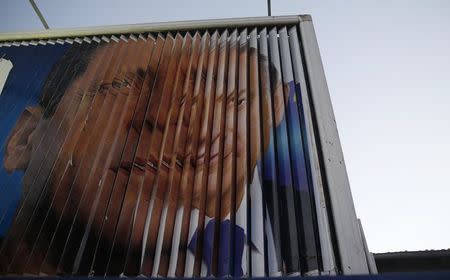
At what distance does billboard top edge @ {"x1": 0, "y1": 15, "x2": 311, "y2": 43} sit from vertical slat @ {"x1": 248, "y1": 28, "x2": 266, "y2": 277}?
475 mm

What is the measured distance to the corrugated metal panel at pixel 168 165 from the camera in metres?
1.26

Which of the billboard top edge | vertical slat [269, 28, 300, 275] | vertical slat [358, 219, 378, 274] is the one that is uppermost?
the billboard top edge

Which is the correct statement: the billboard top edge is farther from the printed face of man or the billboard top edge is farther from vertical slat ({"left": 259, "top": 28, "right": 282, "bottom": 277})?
vertical slat ({"left": 259, "top": 28, "right": 282, "bottom": 277})

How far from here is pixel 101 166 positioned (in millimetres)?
1601

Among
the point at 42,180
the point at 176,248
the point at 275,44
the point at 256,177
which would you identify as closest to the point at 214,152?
the point at 256,177

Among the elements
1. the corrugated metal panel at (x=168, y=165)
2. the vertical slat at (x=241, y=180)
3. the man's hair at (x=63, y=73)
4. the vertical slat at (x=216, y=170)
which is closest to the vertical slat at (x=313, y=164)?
the corrugated metal panel at (x=168, y=165)

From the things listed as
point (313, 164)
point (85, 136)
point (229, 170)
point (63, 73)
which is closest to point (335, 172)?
point (313, 164)

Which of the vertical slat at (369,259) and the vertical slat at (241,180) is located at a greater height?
the vertical slat at (241,180)

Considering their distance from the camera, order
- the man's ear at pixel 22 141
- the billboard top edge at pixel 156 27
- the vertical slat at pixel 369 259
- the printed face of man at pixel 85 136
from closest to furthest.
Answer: the vertical slat at pixel 369 259 < the printed face of man at pixel 85 136 < the man's ear at pixel 22 141 < the billboard top edge at pixel 156 27

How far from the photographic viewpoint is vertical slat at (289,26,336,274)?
117cm

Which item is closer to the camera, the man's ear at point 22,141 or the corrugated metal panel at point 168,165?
the corrugated metal panel at point 168,165

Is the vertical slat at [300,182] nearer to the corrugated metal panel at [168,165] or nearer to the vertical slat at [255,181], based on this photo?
the corrugated metal panel at [168,165]

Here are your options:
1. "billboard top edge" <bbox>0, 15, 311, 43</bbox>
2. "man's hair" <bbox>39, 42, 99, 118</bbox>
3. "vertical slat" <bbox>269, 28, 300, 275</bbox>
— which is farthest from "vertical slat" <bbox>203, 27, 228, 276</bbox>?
"man's hair" <bbox>39, 42, 99, 118</bbox>

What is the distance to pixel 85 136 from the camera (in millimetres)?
1753
